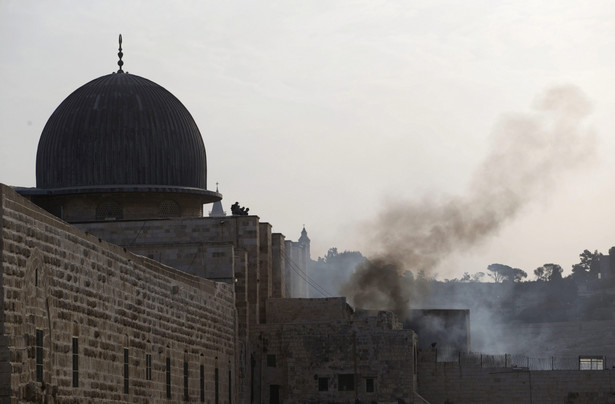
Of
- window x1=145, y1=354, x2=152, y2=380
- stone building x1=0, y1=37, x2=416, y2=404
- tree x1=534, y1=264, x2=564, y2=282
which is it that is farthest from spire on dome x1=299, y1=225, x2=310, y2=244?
window x1=145, y1=354, x2=152, y2=380

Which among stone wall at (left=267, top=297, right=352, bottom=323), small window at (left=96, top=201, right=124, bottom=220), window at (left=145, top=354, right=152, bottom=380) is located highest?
small window at (left=96, top=201, right=124, bottom=220)

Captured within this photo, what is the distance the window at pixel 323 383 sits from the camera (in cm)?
4016

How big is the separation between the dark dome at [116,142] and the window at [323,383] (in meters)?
7.39

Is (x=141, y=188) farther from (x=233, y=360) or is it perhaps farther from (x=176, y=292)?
(x=176, y=292)

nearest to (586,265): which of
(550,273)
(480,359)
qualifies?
(550,273)

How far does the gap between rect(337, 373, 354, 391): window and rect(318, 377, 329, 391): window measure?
327 mm

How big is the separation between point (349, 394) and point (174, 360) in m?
13.1

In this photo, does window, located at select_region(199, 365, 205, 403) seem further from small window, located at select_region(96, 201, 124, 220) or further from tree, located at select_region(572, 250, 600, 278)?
tree, located at select_region(572, 250, 600, 278)

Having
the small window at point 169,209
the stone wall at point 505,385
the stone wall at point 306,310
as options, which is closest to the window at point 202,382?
the stone wall at point 306,310

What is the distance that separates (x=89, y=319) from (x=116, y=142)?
20412 mm

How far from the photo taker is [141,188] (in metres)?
41.4

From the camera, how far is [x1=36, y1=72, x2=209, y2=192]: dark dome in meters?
41.7

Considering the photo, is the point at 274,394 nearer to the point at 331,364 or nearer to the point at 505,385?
the point at 331,364

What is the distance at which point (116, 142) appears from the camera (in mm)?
41719
